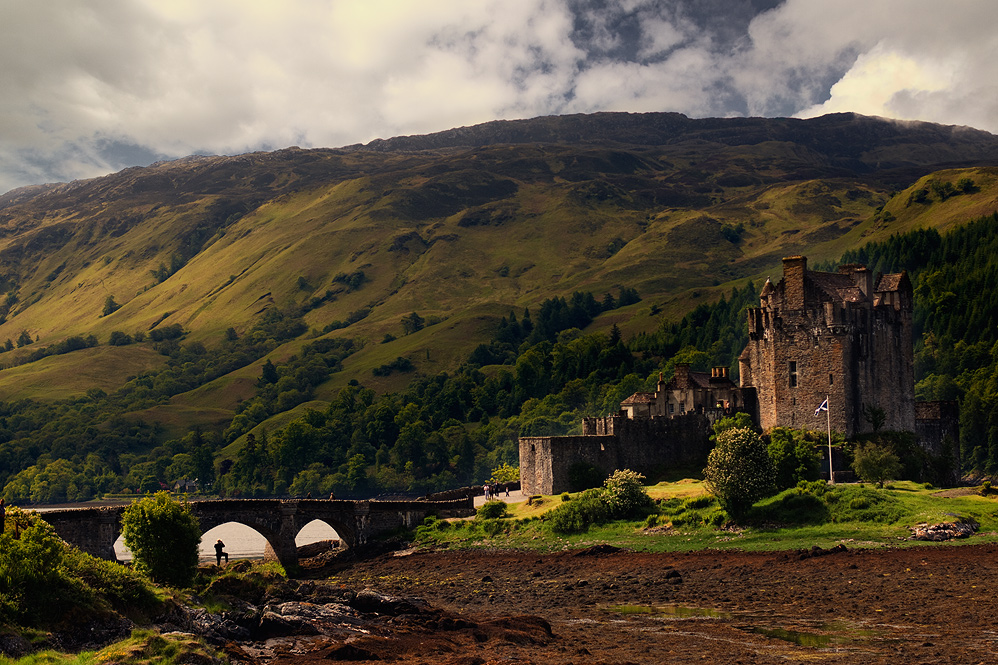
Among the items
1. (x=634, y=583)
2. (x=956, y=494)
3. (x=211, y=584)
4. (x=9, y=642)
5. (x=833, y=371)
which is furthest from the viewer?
(x=833, y=371)

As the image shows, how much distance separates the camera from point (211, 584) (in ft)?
188

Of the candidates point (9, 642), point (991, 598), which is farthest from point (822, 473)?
point (9, 642)

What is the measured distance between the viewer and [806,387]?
88.0 m

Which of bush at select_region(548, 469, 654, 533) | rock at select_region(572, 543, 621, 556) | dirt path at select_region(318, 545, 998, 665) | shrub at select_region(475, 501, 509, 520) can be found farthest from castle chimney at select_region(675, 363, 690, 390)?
dirt path at select_region(318, 545, 998, 665)

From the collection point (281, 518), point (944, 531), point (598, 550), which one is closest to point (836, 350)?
point (944, 531)

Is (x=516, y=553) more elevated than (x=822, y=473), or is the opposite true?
(x=822, y=473)

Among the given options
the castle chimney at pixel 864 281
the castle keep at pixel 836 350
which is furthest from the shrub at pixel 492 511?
the castle chimney at pixel 864 281

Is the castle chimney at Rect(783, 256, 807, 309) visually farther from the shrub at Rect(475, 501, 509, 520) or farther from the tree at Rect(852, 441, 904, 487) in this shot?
the shrub at Rect(475, 501, 509, 520)

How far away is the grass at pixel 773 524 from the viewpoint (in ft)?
216

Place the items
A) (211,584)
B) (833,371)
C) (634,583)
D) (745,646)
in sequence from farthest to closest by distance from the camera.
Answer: (833,371)
(634,583)
(211,584)
(745,646)

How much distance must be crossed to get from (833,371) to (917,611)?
130 ft

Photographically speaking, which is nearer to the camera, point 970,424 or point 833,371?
point 833,371

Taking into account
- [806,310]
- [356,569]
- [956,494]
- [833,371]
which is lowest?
[356,569]

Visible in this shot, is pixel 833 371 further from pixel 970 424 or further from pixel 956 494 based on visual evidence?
pixel 970 424
